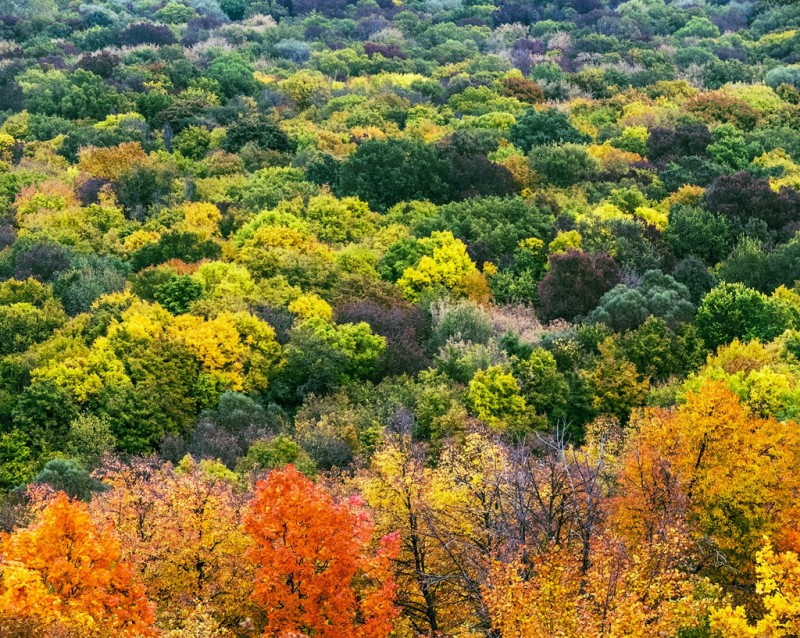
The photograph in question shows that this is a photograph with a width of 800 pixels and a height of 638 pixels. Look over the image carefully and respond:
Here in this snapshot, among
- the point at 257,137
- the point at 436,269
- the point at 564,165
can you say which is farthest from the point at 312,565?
the point at 257,137

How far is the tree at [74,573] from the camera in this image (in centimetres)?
2555

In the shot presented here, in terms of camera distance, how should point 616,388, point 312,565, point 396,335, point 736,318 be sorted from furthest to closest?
point 396,335, point 736,318, point 616,388, point 312,565

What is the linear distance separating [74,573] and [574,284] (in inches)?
1490

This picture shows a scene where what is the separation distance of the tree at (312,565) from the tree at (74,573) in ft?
10.8

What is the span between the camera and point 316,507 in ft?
92.8

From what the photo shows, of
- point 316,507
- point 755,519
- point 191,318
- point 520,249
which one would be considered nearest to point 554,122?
point 520,249

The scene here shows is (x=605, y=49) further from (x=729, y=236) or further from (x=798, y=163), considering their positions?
(x=729, y=236)

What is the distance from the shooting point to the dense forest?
91.6 ft

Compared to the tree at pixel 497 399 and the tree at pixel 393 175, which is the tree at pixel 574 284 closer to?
the tree at pixel 497 399

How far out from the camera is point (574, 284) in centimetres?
5903

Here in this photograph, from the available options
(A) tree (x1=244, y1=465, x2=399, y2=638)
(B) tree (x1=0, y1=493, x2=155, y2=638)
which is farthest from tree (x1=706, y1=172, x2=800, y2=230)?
(B) tree (x1=0, y1=493, x2=155, y2=638)

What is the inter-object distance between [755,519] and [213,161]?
56.0m

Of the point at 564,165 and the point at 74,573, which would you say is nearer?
the point at 74,573

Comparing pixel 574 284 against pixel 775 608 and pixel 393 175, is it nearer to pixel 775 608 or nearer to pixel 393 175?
pixel 393 175
